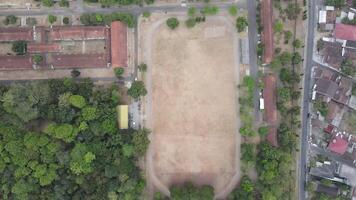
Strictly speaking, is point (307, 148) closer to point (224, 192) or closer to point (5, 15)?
point (224, 192)

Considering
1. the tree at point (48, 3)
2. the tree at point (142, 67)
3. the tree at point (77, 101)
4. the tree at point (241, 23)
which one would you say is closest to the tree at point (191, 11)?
the tree at point (241, 23)

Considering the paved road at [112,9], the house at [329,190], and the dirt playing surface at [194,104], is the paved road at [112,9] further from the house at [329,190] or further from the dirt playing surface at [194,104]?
the house at [329,190]

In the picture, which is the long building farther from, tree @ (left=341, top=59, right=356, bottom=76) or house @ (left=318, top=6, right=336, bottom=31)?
tree @ (left=341, top=59, right=356, bottom=76)

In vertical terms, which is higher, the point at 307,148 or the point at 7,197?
the point at 307,148

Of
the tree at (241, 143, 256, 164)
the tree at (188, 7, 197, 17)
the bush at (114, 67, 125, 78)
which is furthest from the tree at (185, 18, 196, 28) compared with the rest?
the tree at (241, 143, 256, 164)

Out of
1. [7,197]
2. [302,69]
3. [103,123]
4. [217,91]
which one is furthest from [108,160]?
[302,69]
